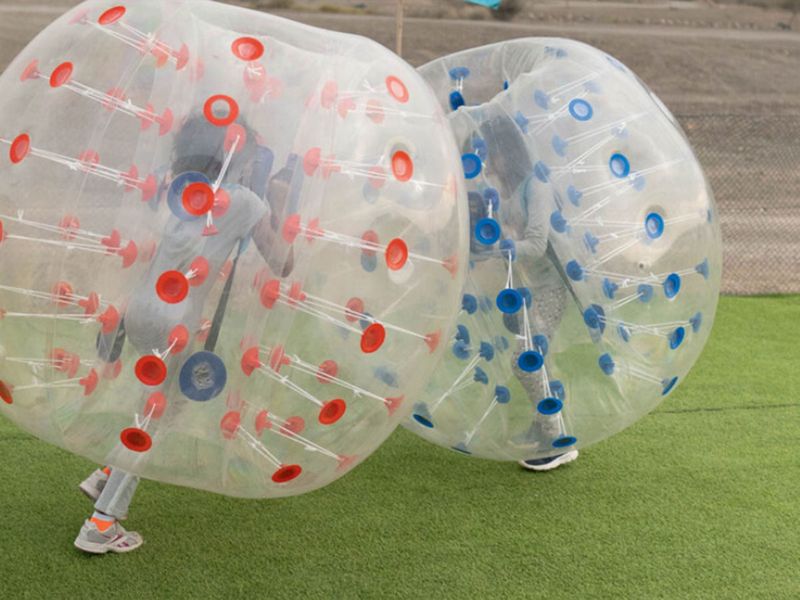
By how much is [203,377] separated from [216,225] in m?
0.28

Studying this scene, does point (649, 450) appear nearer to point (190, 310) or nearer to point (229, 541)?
point (229, 541)

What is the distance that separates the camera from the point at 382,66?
2.21 metres

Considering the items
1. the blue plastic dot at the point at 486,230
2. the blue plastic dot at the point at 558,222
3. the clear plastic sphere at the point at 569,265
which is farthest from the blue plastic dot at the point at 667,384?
the blue plastic dot at the point at 486,230

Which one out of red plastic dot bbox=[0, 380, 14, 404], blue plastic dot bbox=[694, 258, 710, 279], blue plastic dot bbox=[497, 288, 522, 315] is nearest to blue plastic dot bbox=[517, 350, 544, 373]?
blue plastic dot bbox=[497, 288, 522, 315]

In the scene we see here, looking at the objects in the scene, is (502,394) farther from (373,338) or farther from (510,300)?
(373,338)

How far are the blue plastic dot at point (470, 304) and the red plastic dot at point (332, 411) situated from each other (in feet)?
2.20

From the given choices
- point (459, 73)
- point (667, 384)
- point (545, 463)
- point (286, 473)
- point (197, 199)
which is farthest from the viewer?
point (545, 463)

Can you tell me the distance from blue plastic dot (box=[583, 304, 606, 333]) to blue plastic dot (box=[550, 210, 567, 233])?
20cm

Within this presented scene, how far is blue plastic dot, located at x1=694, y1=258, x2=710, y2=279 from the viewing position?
278cm

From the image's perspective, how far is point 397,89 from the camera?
7.17ft

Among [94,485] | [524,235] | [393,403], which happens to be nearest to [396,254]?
[393,403]

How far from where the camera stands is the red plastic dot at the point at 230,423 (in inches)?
80.7

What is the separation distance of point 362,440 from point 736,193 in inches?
202

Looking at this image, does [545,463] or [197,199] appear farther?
[545,463]
